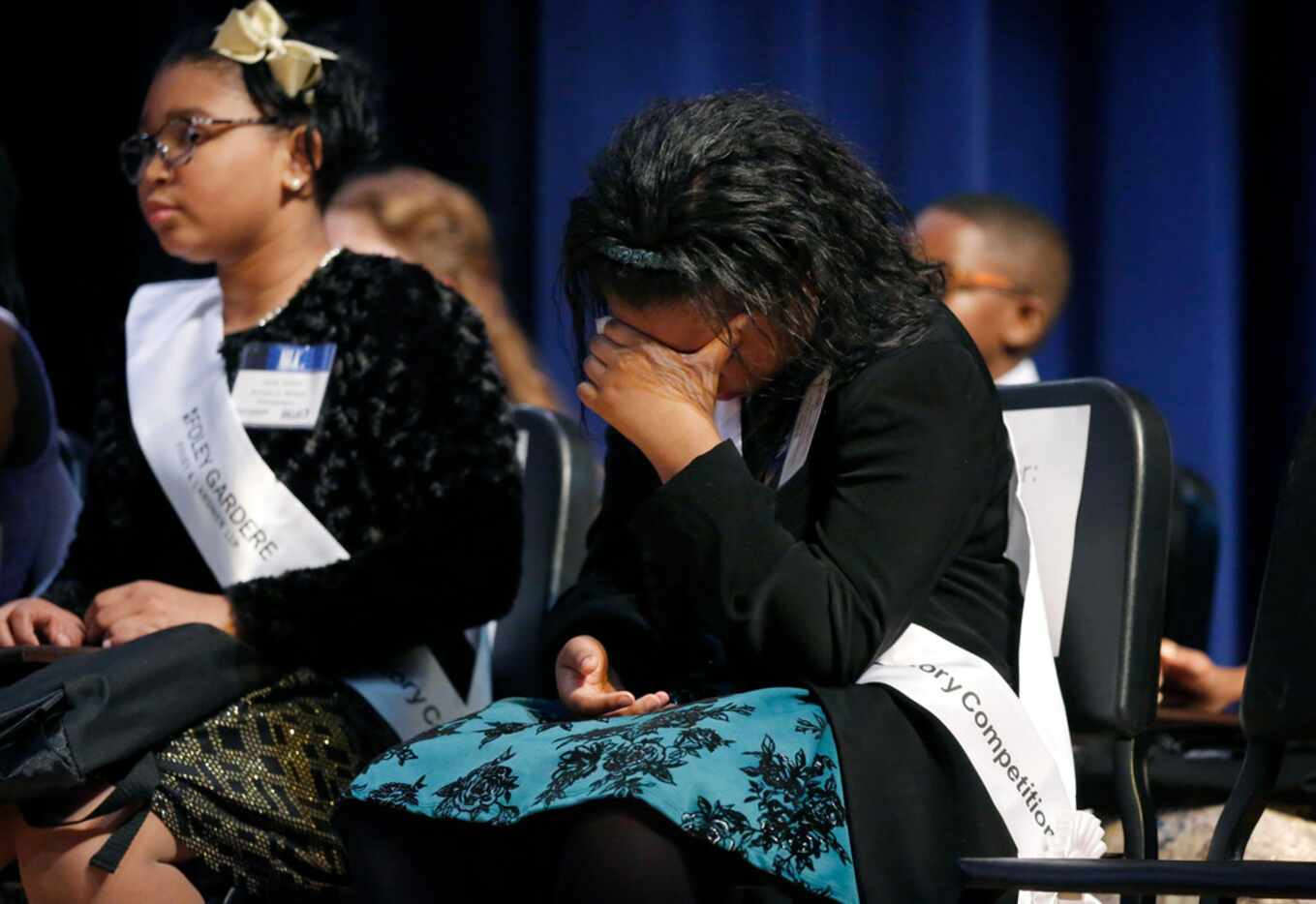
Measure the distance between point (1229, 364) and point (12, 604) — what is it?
101 inches

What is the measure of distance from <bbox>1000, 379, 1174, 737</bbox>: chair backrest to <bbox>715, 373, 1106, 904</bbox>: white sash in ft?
0.66

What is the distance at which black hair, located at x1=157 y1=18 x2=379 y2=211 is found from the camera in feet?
7.64

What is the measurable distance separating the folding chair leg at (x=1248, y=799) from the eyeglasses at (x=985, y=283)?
187 cm

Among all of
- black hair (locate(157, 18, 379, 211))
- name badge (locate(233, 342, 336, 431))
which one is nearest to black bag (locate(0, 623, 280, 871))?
name badge (locate(233, 342, 336, 431))

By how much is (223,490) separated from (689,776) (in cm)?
101

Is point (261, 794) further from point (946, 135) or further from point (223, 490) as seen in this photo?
point (946, 135)

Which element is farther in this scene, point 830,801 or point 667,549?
point 667,549

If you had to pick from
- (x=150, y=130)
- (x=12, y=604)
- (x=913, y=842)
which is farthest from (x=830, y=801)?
(x=150, y=130)

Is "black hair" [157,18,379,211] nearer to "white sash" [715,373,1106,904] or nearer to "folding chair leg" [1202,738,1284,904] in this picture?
"white sash" [715,373,1106,904]

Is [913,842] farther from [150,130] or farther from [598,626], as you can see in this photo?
[150,130]

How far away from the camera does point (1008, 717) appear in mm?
1551

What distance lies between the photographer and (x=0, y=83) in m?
3.81

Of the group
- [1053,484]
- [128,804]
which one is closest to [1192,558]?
[1053,484]

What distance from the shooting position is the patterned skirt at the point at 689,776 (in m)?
1.37
